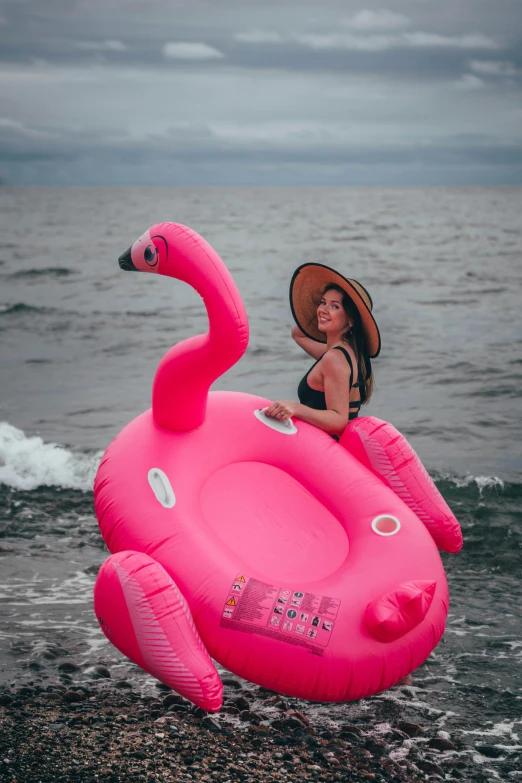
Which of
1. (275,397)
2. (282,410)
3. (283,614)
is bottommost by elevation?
(275,397)

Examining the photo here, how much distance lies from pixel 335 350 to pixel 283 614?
142cm

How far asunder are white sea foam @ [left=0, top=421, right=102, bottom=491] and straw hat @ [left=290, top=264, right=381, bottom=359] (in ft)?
11.5

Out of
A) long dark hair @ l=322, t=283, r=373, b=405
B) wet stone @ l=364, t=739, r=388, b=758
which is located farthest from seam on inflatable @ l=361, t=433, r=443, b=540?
wet stone @ l=364, t=739, r=388, b=758

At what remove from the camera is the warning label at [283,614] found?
3.63 metres

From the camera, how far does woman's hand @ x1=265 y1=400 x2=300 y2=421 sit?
14.4 feet

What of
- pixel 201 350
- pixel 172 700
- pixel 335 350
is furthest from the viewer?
pixel 335 350

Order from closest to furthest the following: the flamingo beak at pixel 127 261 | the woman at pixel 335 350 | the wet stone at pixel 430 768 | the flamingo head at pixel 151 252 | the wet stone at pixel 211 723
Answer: the wet stone at pixel 430 768, the wet stone at pixel 211 723, the flamingo head at pixel 151 252, the flamingo beak at pixel 127 261, the woman at pixel 335 350

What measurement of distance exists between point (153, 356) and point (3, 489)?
19.2 ft

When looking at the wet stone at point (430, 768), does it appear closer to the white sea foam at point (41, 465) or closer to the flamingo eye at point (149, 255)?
the flamingo eye at point (149, 255)

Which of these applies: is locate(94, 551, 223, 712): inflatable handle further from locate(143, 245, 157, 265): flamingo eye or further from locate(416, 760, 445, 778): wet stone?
locate(143, 245, 157, 265): flamingo eye

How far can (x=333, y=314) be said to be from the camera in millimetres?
4418

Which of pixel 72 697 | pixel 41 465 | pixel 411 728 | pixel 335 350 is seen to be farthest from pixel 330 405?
pixel 41 465

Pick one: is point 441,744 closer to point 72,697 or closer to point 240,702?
point 240,702

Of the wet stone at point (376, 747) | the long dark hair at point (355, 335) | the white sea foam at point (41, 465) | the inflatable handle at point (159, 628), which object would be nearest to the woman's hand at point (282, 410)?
the long dark hair at point (355, 335)
